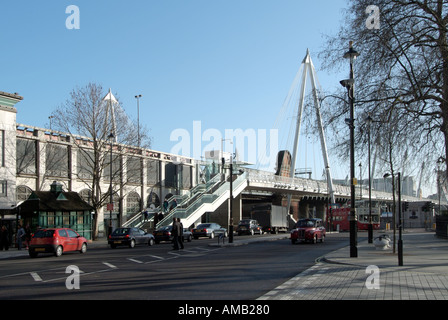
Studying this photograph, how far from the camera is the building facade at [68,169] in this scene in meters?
36.0

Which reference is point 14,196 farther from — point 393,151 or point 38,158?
point 393,151

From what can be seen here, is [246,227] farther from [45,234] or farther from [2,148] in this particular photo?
[45,234]

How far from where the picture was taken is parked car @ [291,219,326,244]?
3247 centimetres

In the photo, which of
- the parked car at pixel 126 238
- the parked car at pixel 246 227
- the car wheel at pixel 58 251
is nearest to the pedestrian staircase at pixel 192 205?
the parked car at pixel 246 227

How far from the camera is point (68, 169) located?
44.7m

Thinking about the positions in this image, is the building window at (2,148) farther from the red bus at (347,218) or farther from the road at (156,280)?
the red bus at (347,218)

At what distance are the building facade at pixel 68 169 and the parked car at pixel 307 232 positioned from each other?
15.1m

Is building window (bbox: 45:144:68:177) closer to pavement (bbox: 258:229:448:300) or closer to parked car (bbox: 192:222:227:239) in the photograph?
parked car (bbox: 192:222:227:239)

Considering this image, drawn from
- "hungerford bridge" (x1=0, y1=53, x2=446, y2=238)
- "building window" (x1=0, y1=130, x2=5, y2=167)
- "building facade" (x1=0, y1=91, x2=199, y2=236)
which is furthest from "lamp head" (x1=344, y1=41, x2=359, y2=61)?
"building window" (x1=0, y1=130, x2=5, y2=167)

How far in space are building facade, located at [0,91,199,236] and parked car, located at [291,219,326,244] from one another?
49.7 feet

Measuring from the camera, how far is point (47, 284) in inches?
520

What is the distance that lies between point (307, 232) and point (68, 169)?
2390 cm

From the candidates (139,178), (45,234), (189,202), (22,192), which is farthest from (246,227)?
(45,234)
